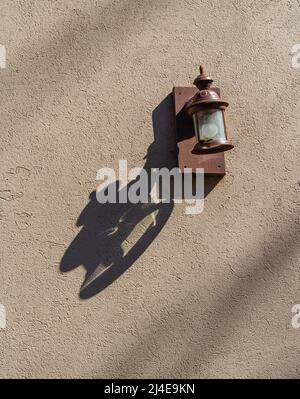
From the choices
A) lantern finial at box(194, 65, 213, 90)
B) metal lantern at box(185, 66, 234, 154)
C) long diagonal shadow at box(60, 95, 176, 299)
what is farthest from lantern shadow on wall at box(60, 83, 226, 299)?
lantern finial at box(194, 65, 213, 90)

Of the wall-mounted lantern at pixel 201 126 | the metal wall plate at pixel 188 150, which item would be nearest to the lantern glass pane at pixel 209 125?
the wall-mounted lantern at pixel 201 126

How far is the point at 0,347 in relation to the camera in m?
2.53

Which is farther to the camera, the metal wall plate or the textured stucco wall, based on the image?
the metal wall plate

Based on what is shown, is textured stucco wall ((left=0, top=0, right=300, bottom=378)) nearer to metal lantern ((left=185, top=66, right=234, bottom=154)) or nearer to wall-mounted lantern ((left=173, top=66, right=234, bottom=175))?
wall-mounted lantern ((left=173, top=66, right=234, bottom=175))

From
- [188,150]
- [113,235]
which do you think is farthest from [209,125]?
[113,235]

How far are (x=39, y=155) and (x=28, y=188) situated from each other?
18 centimetres

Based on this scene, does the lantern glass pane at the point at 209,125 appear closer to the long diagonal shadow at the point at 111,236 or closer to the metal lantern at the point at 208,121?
the metal lantern at the point at 208,121

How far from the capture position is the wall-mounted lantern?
264 centimetres

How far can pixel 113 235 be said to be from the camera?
271cm

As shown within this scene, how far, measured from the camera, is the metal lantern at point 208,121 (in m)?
2.63
